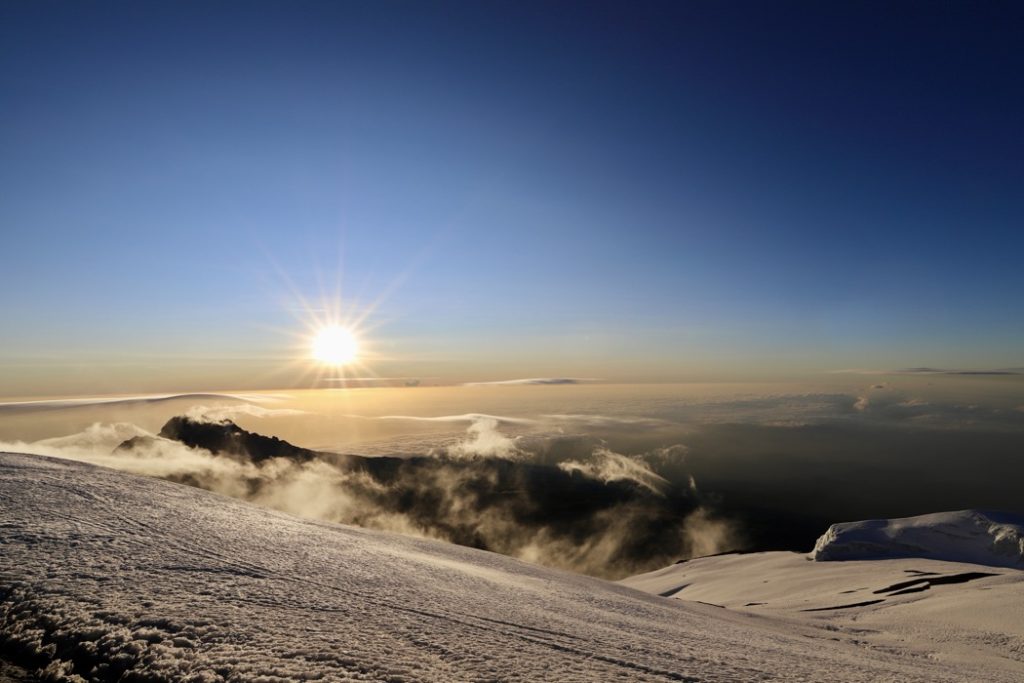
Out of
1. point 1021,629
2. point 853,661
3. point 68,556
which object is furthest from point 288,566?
point 1021,629

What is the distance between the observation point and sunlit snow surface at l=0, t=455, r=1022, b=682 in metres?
5.54

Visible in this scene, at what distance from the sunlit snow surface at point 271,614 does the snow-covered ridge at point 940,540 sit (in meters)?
126

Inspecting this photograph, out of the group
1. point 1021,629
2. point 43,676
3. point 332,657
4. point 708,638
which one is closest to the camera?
point 43,676

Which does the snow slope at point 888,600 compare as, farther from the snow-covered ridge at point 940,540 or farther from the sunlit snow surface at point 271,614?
the snow-covered ridge at point 940,540

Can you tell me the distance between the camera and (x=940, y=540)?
113 metres

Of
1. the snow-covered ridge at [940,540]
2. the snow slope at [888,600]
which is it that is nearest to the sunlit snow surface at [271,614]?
the snow slope at [888,600]

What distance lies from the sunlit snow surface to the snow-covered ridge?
126 meters

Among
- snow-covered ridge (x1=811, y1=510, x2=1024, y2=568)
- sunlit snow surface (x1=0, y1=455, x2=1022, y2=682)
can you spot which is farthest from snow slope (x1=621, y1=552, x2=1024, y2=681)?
snow-covered ridge (x1=811, y1=510, x2=1024, y2=568)

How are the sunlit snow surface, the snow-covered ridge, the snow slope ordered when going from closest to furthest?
1. the sunlit snow surface
2. the snow slope
3. the snow-covered ridge

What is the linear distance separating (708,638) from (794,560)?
398ft

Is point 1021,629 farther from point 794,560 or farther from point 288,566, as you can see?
point 794,560

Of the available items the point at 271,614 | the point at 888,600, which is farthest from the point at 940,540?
the point at 271,614

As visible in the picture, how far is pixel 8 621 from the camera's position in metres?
5.99

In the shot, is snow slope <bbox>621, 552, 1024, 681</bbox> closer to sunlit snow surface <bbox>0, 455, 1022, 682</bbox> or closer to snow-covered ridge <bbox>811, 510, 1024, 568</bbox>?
sunlit snow surface <bbox>0, 455, 1022, 682</bbox>
